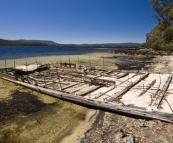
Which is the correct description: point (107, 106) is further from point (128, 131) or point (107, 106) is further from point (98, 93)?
point (98, 93)

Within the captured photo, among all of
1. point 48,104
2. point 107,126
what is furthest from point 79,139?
point 48,104

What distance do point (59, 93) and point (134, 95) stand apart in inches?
202

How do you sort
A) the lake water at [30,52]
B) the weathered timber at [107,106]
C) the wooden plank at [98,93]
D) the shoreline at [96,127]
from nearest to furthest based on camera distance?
the shoreline at [96,127], the weathered timber at [107,106], the wooden plank at [98,93], the lake water at [30,52]

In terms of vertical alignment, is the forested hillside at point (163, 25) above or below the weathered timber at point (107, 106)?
above

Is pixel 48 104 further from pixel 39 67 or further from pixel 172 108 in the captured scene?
pixel 39 67

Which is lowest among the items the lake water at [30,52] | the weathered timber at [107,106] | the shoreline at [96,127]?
the shoreline at [96,127]

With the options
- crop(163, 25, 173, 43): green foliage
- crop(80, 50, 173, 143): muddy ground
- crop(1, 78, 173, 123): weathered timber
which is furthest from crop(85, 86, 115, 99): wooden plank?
crop(163, 25, 173, 43): green foliage

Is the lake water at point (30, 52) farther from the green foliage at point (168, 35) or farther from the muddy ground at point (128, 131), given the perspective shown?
the muddy ground at point (128, 131)

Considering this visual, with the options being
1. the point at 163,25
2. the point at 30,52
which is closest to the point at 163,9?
the point at 163,25

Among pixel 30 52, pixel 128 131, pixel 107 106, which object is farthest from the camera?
pixel 30 52

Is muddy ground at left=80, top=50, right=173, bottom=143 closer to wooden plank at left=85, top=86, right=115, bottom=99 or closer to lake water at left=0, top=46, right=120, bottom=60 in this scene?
wooden plank at left=85, top=86, right=115, bottom=99

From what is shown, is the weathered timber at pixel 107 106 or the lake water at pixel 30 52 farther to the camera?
the lake water at pixel 30 52

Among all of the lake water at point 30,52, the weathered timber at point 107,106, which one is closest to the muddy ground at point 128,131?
the weathered timber at point 107,106

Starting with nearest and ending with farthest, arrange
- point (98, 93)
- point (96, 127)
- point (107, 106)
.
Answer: point (96, 127) < point (107, 106) < point (98, 93)
